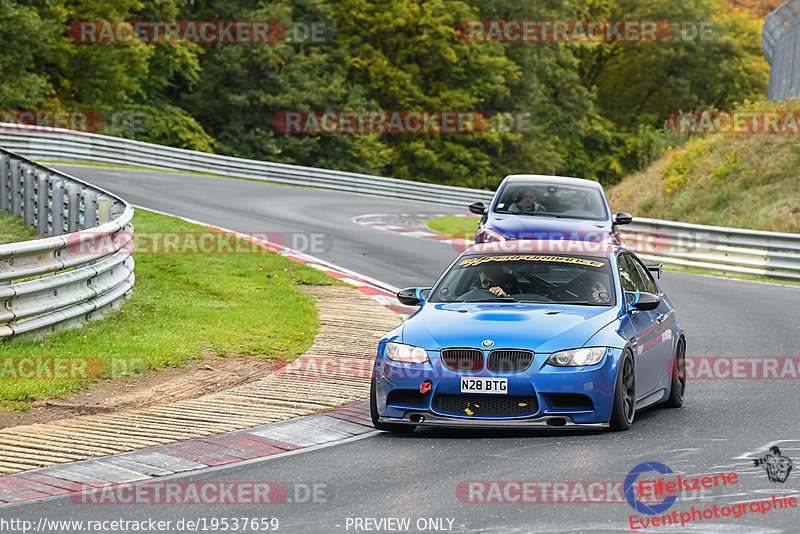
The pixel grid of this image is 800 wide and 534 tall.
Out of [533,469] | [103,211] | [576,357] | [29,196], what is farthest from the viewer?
[29,196]

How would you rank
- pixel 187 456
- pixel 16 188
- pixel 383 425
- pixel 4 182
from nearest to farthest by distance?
pixel 187 456
pixel 383 425
pixel 16 188
pixel 4 182

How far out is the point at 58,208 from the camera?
1669cm

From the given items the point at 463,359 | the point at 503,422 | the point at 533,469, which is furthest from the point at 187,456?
the point at 533,469

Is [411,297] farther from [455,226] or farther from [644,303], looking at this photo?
[455,226]

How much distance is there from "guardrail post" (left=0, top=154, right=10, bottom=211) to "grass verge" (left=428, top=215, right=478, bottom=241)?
35.9ft

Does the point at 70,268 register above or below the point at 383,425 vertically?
above

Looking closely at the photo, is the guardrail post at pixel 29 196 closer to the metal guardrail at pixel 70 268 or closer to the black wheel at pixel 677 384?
the metal guardrail at pixel 70 268

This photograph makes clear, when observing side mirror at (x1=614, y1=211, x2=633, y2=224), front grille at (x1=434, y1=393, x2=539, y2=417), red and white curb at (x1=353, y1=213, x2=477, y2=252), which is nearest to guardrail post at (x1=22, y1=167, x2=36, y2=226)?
red and white curb at (x1=353, y1=213, x2=477, y2=252)

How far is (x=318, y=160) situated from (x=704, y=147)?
24.0m

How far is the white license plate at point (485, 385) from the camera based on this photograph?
8.01 meters

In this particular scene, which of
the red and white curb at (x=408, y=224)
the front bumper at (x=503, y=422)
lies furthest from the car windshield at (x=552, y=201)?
the front bumper at (x=503, y=422)

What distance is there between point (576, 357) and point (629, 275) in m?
2.06

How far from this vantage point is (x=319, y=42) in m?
54.3

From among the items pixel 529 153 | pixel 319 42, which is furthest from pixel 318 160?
pixel 529 153
